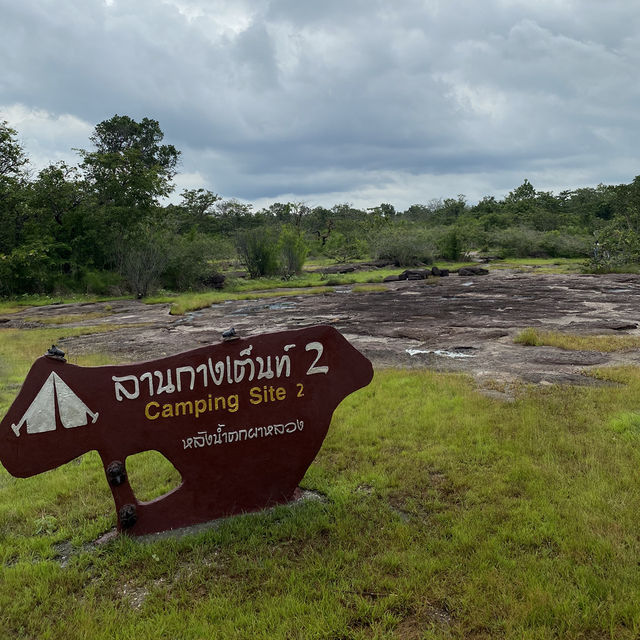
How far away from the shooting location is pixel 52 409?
2.97 metres

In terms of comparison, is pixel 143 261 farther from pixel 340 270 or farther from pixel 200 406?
pixel 200 406

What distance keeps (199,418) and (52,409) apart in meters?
0.90

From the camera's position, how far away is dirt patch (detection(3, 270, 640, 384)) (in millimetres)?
8258

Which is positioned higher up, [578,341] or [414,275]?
[414,275]

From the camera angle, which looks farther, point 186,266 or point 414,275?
point 414,275

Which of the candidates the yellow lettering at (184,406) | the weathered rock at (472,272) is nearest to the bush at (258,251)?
the weathered rock at (472,272)

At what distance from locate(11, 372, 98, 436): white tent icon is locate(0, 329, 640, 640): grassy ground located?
86 centimetres

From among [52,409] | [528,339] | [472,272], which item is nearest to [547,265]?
[472,272]

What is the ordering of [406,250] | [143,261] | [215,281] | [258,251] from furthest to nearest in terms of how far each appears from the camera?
[406,250] → [258,251] → [215,281] → [143,261]

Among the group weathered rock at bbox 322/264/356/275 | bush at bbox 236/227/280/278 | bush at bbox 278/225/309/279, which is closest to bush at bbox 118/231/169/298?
bush at bbox 236/227/280/278

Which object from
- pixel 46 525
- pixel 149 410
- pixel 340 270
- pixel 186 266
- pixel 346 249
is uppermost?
pixel 346 249

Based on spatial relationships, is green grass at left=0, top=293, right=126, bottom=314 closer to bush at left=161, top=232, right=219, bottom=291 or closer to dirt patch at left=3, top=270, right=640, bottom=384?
dirt patch at left=3, top=270, right=640, bottom=384

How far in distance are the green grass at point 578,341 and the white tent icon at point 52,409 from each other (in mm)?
8423

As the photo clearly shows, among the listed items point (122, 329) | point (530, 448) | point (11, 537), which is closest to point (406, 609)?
point (530, 448)
